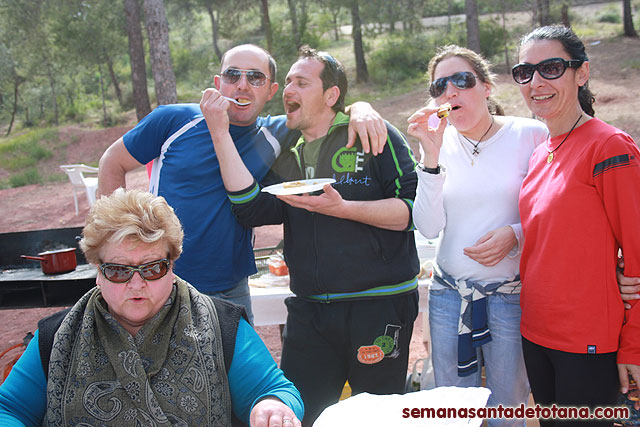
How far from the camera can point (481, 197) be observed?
2.43 metres

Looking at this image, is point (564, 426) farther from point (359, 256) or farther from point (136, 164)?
point (136, 164)

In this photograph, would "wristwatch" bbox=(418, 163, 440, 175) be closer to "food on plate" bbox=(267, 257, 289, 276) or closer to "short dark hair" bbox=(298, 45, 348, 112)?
"short dark hair" bbox=(298, 45, 348, 112)

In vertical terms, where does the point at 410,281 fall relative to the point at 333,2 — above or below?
below

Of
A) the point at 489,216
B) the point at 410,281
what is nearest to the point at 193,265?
the point at 410,281

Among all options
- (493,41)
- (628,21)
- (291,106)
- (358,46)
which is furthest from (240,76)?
(628,21)

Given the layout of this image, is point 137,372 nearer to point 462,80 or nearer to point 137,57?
point 462,80

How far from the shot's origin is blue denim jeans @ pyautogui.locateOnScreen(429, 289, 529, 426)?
7.97 ft

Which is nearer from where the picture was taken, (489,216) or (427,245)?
(489,216)

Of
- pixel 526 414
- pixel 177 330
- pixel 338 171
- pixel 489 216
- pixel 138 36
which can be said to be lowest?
pixel 526 414

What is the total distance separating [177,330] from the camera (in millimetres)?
1979

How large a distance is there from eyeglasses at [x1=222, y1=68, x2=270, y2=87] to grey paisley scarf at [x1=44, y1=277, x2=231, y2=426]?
52.0 inches

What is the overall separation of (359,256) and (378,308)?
272 millimetres

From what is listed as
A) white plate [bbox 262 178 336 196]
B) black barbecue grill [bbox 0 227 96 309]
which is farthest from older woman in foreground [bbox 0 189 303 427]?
black barbecue grill [bbox 0 227 96 309]

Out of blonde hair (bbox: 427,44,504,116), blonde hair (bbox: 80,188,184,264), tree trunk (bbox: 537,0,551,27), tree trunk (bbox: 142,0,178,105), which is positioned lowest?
blonde hair (bbox: 80,188,184,264)
